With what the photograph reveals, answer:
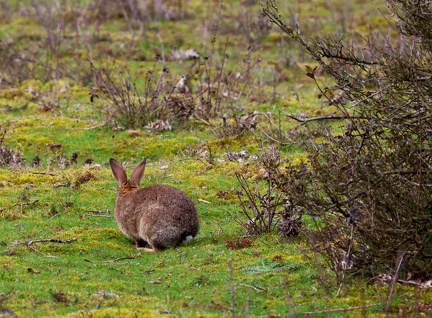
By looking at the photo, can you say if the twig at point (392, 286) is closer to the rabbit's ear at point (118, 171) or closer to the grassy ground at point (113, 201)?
the grassy ground at point (113, 201)

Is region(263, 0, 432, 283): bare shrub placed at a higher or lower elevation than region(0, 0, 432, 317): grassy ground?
higher

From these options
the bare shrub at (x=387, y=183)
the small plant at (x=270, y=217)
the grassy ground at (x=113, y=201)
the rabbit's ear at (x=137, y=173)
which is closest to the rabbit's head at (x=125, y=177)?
the rabbit's ear at (x=137, y=173)

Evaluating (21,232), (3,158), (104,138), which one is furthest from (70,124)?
(21,232)

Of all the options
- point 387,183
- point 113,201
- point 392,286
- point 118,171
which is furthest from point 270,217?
point 392,286

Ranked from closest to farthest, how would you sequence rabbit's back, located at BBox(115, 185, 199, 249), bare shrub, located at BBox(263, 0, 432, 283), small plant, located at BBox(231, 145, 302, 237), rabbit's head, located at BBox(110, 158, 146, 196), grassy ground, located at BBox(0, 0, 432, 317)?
bare shrub, located at BBox(263, 0, 432, 283) < grassy ground, located at BBox(0, 0, 432, 317) < small plant, located at BBox(231, 145, 302, 237) < rabbit's back, located at BBox(115, 185, 199, 249) < rabbit's head, located at BBox(110, 158, 146, 196)

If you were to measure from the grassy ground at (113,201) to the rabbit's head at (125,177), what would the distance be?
20.7 inches

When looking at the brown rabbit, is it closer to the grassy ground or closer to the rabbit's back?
the rabbit's back

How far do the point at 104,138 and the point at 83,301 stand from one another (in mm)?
8479

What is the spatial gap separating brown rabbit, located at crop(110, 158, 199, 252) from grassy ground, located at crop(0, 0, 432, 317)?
20cm

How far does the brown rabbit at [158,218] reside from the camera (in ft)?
32.6

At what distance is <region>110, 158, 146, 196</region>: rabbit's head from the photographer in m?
11.2

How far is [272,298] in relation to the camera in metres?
7.69

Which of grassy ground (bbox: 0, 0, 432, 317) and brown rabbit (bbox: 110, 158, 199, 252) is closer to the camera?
grassy ground (bbox: 0, 0, 432, 317)

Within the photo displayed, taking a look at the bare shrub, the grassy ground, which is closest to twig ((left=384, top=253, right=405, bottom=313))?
the bare shrub
